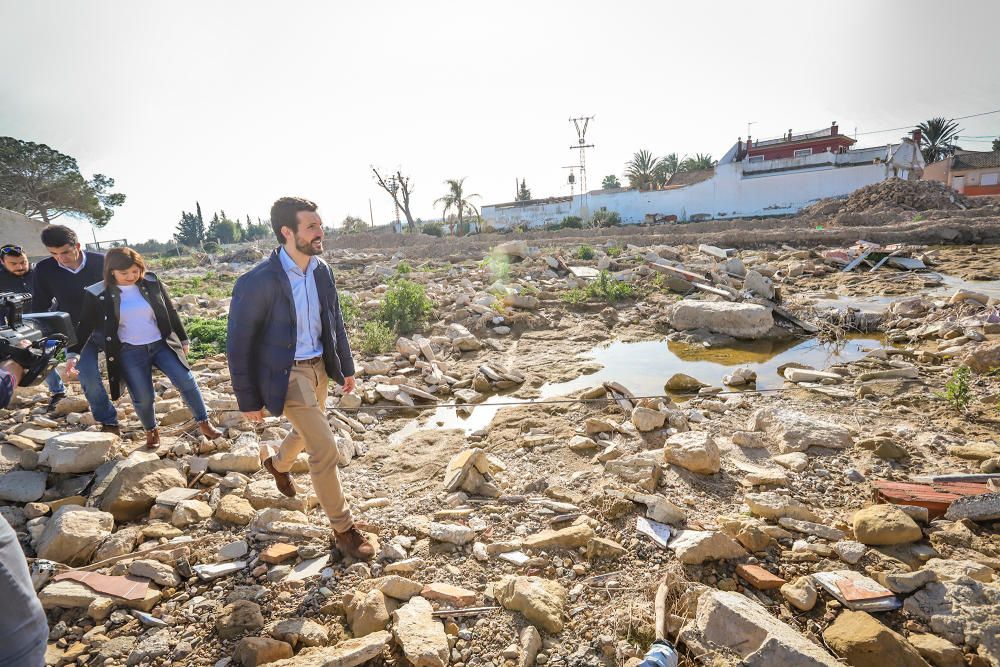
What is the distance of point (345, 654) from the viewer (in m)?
1.73

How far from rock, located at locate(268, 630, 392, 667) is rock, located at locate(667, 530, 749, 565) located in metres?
1.36

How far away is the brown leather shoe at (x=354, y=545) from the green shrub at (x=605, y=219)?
94.4 ft

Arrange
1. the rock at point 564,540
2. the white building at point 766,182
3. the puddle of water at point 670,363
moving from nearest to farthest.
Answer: the rock at point 564,540, the puddle of water at point 670,363, the white building at point 766,182

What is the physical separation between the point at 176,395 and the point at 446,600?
166 inches

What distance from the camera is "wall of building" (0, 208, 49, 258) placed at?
14.8 m

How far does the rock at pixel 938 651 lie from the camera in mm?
1659

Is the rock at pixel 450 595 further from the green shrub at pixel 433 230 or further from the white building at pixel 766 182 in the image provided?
the green shrub at pixel 433 230

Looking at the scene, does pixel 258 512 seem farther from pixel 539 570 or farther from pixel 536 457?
pixel 536 457

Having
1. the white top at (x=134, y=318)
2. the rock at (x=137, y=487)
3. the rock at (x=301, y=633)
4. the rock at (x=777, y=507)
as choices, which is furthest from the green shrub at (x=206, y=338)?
the rock at (x=777, y=507)

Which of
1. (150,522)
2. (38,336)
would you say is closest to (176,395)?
(150,522)

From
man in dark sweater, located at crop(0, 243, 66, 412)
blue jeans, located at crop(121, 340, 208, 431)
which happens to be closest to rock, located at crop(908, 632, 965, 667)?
blue jeans, located at crop(121, 340, 208, 431)

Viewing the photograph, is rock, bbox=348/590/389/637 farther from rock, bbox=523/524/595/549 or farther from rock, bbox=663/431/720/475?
rock, bbox=663/431/720/475

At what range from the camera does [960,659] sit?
166 cm

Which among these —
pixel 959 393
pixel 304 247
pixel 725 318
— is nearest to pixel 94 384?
pixel 304 247
